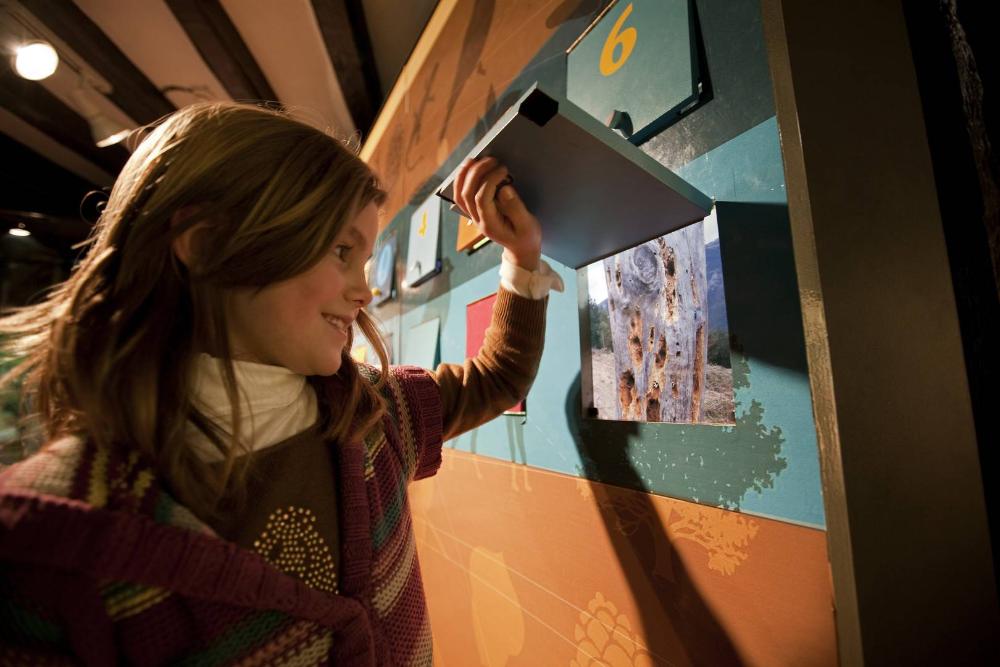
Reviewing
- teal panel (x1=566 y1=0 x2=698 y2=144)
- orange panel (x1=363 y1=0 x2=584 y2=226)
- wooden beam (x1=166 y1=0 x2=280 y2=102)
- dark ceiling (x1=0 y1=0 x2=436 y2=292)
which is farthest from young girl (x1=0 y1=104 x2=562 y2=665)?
wooden beam (x1=166 y1=0 x2=280 y2=102)

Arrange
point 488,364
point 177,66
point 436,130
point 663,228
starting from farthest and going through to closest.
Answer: point 177,66
point 436,130
point 488,364
point 663,228

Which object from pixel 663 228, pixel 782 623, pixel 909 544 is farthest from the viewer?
pixel 663 228

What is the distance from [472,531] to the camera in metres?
1.03

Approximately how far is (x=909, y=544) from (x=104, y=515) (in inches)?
25.8

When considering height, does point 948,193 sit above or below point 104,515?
above

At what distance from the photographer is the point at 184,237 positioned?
1.65ft

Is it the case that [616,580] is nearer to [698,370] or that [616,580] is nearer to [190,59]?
[698,370]

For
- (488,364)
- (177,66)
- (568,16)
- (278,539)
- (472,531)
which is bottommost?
(472,531)

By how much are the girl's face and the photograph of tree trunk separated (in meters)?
0.39

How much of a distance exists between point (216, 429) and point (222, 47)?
1.95m

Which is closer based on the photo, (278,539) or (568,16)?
(278,539)

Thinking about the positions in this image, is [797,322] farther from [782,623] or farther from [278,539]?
[278,539]

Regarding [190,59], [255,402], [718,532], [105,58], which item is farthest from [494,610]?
[105,58]

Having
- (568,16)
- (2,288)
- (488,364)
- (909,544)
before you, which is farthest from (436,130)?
(2,288)
